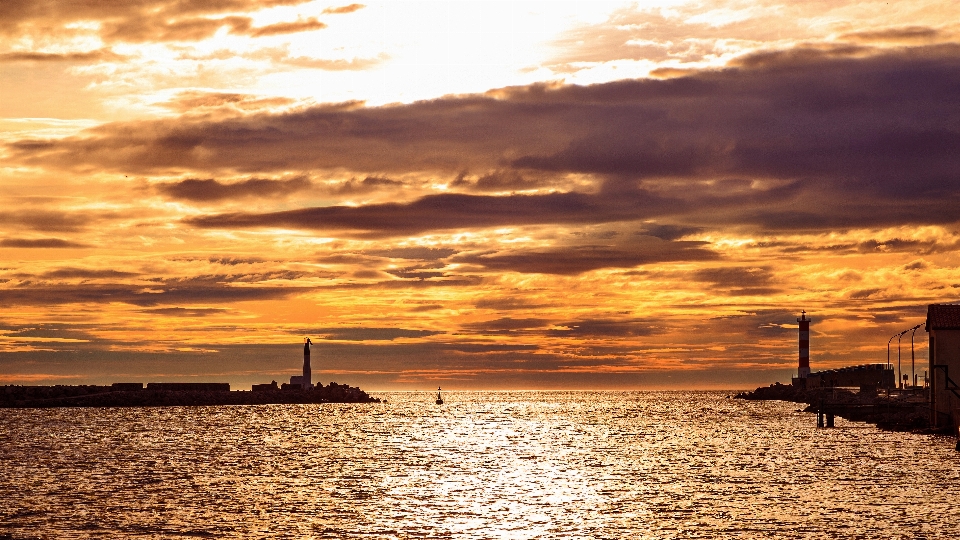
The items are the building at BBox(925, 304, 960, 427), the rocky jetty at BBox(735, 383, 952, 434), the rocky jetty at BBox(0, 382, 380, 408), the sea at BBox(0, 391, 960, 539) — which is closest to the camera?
the sea at BBox(0, 391, 960, 539)

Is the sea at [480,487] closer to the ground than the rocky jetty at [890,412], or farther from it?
closer to the ground

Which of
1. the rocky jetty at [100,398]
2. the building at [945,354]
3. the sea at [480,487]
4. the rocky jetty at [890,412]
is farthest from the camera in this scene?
the rocky jetty at [100,398]

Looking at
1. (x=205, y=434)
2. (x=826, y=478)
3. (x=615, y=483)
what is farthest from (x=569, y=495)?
(x=205, y=434)

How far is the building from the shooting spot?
251ft

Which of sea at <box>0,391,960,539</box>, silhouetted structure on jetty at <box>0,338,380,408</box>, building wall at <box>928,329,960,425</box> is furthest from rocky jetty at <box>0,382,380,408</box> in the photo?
building wall at <box>928,329,960,425</box>

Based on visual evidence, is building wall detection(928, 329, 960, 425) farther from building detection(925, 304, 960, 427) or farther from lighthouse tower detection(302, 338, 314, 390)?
lighthouse tower detection(302, 338, 314, 390)

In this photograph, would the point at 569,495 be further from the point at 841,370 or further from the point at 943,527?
the point at 841,370

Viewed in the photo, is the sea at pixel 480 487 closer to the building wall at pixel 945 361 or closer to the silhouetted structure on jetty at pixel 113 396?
the building wall at pixel 945 361

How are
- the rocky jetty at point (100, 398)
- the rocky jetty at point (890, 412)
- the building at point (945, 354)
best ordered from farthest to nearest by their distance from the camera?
the rocky jetty at point (100, 398) < the rocky jetty at point (890, 412) < the building at point (945, 354)

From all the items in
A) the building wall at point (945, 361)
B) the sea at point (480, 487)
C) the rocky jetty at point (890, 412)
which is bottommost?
the sea at point (480, 487)

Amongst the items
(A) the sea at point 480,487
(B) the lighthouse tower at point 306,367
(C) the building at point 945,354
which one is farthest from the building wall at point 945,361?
(B) the lighthouse tower at point 306,367

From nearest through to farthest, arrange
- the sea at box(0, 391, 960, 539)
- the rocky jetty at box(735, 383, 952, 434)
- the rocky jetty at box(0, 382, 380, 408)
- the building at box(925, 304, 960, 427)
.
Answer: the sea at box(0, 391, 960, 539) → the building at box(925, 304, 960, 427) → the rocky jetty at box(735, 383, 952, 434) → the rocky jetty at box(0, 382, 380, 408)

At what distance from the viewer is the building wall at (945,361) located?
76.4m

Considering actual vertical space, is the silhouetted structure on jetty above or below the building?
below
